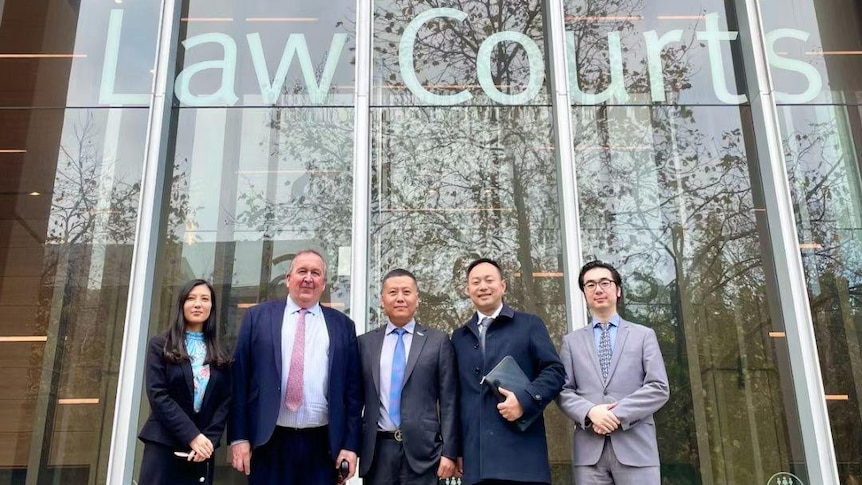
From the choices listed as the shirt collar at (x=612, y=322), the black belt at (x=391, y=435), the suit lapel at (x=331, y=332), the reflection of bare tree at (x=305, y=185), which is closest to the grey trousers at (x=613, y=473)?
the shirt collar at (x=612, y=322)

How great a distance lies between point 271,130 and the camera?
5.57 m

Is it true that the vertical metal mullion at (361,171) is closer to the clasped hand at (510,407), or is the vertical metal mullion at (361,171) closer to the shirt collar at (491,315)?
the shirt collar at (491,315)

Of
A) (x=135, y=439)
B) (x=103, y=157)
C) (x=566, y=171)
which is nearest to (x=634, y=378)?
(x=566, y=171)

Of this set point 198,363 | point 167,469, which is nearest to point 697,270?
point 198,363

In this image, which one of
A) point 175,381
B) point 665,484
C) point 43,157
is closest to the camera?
point 175,381

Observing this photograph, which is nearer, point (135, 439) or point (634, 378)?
point (634, 378)

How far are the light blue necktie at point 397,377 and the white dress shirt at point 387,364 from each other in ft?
0.05

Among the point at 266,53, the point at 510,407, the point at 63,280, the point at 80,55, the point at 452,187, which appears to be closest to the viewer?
the point at 510,407

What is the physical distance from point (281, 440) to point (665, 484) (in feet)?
8.35

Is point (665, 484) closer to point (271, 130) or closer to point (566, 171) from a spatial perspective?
point (566, 171)

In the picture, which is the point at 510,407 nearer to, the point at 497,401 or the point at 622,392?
the point at 497,401

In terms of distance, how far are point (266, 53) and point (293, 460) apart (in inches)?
131

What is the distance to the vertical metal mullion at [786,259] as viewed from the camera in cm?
488

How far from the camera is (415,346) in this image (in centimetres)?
379
